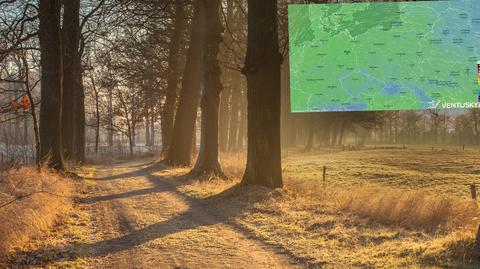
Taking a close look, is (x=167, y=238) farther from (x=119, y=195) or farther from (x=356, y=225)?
(x=119, y=195)

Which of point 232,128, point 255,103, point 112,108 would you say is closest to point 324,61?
point 255,103

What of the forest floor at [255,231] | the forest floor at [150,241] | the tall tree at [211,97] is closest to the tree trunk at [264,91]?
the forest floor at [255,231]

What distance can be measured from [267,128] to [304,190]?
211 centimetres

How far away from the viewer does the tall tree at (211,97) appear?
15.7 m

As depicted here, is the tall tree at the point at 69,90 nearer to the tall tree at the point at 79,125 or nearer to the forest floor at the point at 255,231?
the tall tree at the point at 79,125

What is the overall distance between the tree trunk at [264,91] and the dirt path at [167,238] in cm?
199

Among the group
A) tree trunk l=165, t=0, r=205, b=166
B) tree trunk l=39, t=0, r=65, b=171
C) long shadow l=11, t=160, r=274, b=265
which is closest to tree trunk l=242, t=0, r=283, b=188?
long shadow l=11, t=160, r=274, b=265

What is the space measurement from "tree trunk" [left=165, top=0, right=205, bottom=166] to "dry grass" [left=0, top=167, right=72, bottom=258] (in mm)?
9453

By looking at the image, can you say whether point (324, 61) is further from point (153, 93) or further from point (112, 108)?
point (112, 108)

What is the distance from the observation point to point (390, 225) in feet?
26.2

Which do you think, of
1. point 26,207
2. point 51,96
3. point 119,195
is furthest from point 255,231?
point 51,96

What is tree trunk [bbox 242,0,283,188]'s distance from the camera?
11.7 m

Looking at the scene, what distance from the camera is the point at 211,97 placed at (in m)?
16.5

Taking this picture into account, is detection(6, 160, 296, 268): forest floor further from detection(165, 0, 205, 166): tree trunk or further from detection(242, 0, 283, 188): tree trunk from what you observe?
detection(165, 0, 205, 166): tree trunk
